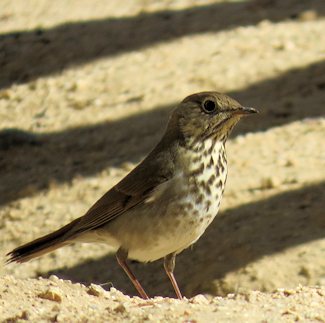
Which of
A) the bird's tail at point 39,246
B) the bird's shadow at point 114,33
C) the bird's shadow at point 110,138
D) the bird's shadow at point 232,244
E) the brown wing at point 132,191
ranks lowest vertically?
the bird's shadow at point 232,244

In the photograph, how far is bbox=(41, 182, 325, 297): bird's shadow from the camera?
948 centimetres

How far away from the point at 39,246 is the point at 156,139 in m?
3.67

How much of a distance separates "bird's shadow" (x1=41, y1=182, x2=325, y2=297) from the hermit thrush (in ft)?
3.94

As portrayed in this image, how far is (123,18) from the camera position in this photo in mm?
14438

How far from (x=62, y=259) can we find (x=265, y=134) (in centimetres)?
242

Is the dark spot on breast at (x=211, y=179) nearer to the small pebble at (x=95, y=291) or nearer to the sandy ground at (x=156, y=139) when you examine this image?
the sandy ground at (x=156, y=139)

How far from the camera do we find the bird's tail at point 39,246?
26.7 feet

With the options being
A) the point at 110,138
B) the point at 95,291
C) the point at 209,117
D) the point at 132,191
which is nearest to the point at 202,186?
the point at 209,117

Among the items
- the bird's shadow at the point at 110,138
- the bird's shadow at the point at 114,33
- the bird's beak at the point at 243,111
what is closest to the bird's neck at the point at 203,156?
the bird's beak at the point at 243,111

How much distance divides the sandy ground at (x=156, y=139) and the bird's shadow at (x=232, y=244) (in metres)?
0.01

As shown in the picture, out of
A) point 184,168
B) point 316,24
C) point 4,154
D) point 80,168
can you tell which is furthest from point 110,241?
point 316,24

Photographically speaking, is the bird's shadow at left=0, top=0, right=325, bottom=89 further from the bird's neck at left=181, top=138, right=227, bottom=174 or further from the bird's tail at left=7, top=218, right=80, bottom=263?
the bird's neck at left=181, top=138, right=227, bottom=174

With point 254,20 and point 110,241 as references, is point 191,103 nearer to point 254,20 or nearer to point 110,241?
point 110,241

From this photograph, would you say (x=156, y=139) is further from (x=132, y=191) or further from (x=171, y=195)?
(x=171, y=195)
